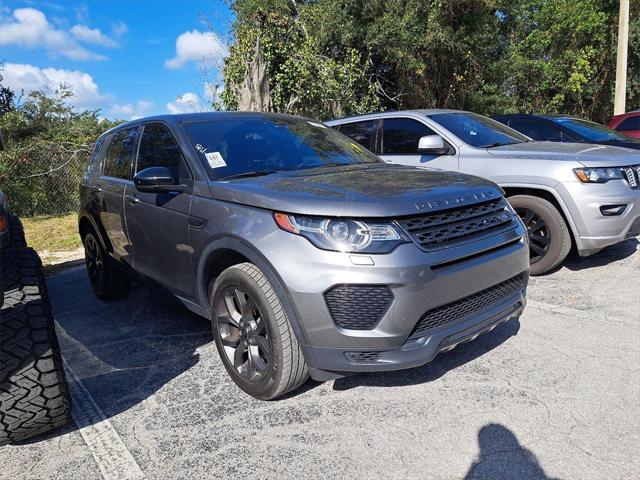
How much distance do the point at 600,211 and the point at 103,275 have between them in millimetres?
4698

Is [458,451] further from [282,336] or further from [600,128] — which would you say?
[600,128]

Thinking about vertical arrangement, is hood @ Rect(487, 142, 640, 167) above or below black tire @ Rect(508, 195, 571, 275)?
above

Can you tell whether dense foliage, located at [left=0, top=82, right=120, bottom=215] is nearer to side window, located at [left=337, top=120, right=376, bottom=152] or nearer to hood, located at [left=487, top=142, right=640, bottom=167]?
side window, located at [left=337, top=120, right=376, bottom=152]

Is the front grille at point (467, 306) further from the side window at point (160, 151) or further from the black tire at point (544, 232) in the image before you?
the black tire at point (544, 232)

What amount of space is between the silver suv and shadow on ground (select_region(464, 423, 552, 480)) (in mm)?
2753

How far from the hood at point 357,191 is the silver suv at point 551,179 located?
1.93 m

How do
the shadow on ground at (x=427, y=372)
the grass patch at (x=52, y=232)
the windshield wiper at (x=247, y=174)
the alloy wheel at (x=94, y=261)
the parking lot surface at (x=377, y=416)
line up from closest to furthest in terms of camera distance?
the parking lot surface at (x=377, y=416), the shadow on ground at (x=427, y=372), the windshield wiper at (x=247, y=174), the alloy wheel at (x=94, y=261), the grass patch at (x=52, y=232)

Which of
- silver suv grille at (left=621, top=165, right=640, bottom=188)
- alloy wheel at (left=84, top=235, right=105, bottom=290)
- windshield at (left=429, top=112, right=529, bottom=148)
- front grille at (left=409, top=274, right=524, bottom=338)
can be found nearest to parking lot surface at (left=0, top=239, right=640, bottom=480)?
front grille at (left=409, top=274, right=524, bottom=338)

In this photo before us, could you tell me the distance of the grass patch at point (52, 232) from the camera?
7.87 m

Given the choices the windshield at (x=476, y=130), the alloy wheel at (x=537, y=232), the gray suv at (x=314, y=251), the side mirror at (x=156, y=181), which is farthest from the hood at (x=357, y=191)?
the windshield at (x=476, y=130)

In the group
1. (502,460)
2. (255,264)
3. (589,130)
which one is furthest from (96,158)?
(589,130)

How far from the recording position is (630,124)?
10.7 metres

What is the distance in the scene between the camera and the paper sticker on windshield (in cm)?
314

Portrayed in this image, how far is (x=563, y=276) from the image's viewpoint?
4.80 m
